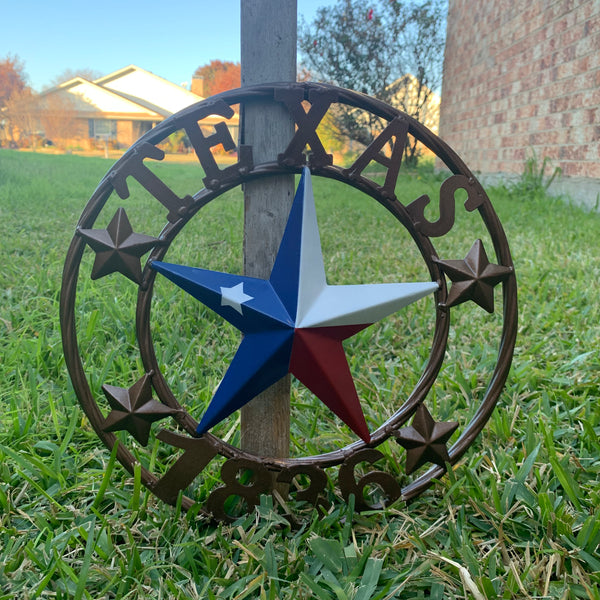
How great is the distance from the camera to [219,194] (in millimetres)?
904

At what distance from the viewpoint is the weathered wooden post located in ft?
2.75

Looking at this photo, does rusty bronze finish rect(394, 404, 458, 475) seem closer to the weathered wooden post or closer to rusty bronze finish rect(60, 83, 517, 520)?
rusty bronze finish rect(60, 83, 517, 520)

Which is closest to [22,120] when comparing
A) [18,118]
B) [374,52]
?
[18,118]

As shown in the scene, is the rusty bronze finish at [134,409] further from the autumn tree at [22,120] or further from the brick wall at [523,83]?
the autumn tree at [22,120]

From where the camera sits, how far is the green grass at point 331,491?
2.68 ft

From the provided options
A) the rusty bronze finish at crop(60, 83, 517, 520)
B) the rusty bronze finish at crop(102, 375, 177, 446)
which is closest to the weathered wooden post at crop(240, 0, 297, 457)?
the rusty bronze finish at crop(60, 83, 517, 520)

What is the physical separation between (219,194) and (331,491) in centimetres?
59

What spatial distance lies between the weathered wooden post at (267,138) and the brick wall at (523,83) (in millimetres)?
3516

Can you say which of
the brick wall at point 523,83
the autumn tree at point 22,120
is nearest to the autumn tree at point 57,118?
the autumn tree at point 22,120

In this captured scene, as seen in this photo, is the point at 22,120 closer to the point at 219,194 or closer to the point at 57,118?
the point at 57,118

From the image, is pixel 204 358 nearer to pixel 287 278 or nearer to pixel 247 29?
pixel 287 278

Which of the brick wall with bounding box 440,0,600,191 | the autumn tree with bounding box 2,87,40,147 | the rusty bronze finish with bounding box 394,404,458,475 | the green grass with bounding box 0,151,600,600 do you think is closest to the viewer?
the green grass with bounding box 0,151,600,600

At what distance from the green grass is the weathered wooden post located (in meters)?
0.20

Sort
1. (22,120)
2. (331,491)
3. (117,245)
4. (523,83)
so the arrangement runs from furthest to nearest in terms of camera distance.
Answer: (22,120), (523,83), (331,491), (117,245)
